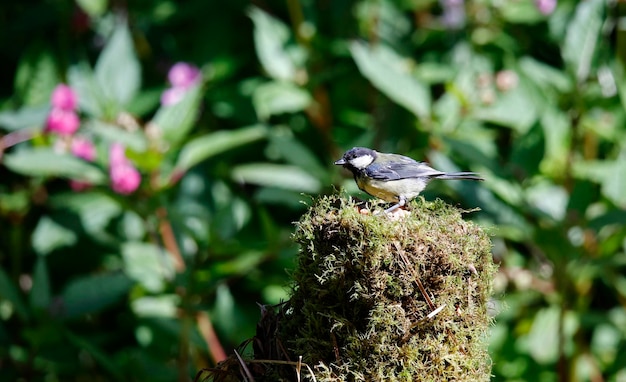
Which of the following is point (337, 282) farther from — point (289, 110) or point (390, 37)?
point (390, 37)

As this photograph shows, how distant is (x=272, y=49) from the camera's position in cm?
402

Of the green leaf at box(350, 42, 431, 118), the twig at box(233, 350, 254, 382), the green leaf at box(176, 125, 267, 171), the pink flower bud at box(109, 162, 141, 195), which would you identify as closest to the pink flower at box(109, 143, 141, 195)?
the pink flower bud at box(109, 162, 141, 195)

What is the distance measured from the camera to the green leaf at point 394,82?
139 inches

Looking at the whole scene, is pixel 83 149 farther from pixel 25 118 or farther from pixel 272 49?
pixel 272 49

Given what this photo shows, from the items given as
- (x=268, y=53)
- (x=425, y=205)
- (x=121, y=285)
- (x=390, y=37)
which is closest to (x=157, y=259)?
(x=121, y=285)

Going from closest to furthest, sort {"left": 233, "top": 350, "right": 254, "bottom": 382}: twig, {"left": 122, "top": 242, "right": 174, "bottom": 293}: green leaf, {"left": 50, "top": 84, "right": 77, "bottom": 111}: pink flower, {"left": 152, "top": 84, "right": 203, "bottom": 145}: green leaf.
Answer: {"left": 233, "top": 350, "right": 254, "bottom": 382}: twig → {"left": 152, "top": 84, "right": 203, "bottom": 145}: green leaf → {"left": 122, "top": 242, "right": 174, "bottom": 293}: green leaf → {"left": 50, "top": 84, "right": 77, "bottom": 111}: pink flower

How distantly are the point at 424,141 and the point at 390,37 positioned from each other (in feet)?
2.33

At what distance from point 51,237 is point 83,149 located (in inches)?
24.9

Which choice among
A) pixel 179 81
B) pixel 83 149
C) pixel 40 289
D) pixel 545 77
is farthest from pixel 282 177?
pixel 545 77

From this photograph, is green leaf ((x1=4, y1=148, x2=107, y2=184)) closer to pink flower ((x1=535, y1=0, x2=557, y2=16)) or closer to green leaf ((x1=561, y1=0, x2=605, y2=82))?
green leaf ((x1=561, y1=0, x2=605, y2=82))

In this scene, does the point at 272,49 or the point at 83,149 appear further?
the point at 272,49

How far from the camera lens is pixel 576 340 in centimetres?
379

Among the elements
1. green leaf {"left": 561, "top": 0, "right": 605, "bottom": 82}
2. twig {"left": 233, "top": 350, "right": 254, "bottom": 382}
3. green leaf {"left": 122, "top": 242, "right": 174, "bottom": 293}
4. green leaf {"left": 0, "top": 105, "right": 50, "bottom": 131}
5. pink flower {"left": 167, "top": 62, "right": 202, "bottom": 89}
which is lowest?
green leaf {"left": 122, "top": 242, "right": 174, "bottom": 293}

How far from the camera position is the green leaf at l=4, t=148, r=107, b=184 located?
10.7 feet
